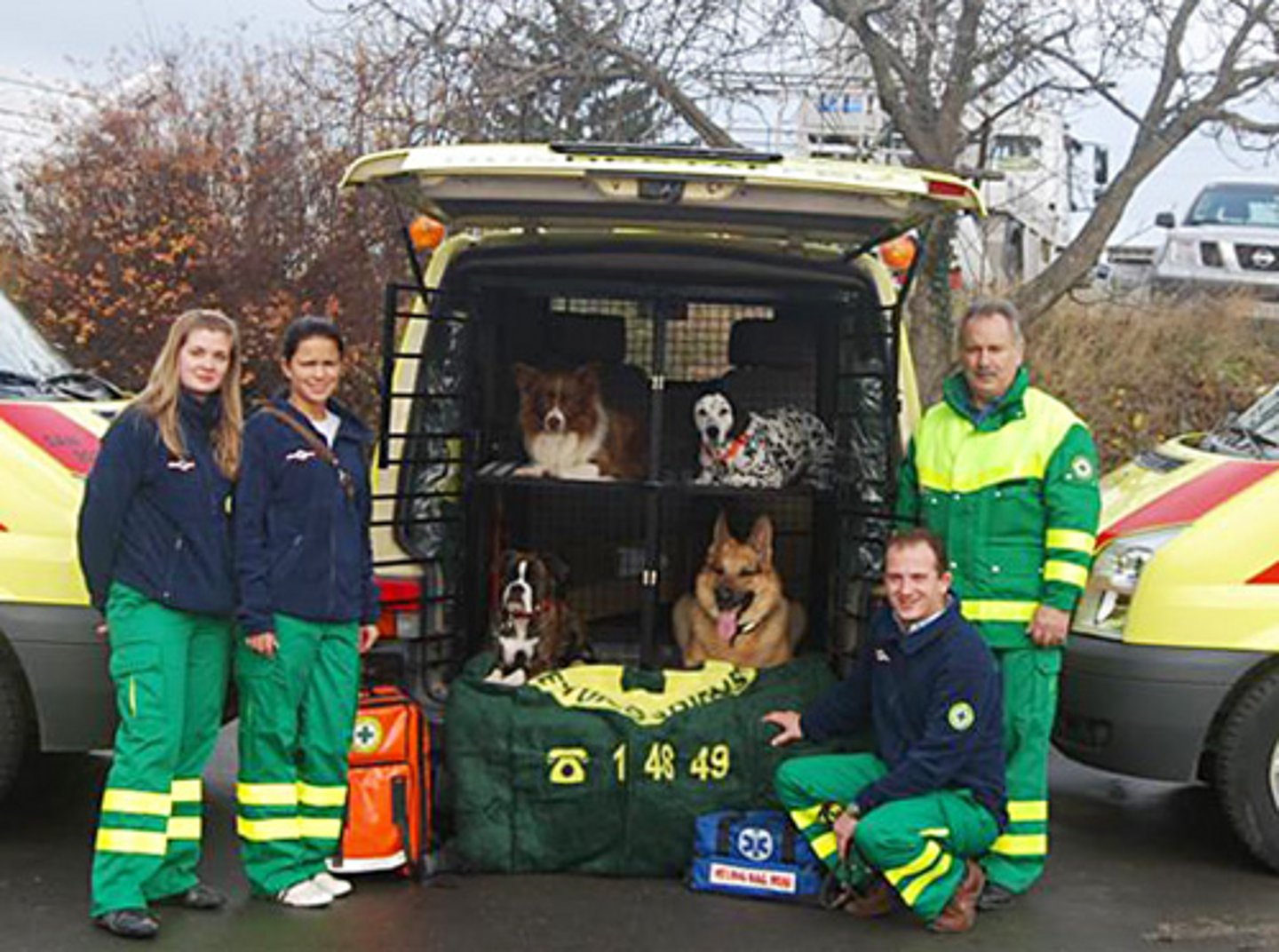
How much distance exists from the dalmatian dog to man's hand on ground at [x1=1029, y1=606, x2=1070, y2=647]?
3.61 ft

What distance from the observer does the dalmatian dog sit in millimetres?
5465

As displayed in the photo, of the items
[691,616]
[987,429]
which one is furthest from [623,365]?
[987,429]

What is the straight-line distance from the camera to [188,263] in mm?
12172

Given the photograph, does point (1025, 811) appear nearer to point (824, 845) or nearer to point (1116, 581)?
point (824, 845)

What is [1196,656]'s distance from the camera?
192 inches

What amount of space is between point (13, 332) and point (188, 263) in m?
6.72

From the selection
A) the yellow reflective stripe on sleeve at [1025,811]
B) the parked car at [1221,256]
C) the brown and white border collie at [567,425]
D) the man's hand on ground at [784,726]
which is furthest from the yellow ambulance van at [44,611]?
the parked car at [1221,256]

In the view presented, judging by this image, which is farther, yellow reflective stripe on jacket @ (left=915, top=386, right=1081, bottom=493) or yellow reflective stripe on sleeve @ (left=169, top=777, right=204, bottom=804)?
yellow reflective stripe on jacket @ (left=915, top=386, right=1081, bottom=493)

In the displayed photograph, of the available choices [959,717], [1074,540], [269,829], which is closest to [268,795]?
[269,829]

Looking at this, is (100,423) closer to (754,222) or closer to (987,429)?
(754,222)

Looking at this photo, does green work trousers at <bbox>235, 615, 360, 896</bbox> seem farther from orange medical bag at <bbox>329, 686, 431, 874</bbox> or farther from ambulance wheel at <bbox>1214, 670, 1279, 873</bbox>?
ambulance wheel at <bbox>1214, 670, 1279, 873</bbox>

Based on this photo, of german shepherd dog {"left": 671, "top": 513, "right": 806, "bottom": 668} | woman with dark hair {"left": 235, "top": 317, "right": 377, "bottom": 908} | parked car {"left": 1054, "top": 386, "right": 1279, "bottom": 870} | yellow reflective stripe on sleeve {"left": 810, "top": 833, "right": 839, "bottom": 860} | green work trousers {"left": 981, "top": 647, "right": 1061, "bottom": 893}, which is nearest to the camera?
woman with dark hair {"left": 235, "top": 317, "right": 377, "bottom": 908}

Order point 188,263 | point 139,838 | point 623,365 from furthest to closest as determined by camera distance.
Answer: point 188,263 < point 623,365 < point 139,838

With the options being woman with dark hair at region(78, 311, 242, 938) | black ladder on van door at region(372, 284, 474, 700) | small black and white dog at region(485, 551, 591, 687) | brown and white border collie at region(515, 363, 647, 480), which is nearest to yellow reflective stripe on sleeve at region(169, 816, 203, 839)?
woman with dark hair at region(78, 311, 242, 938)
